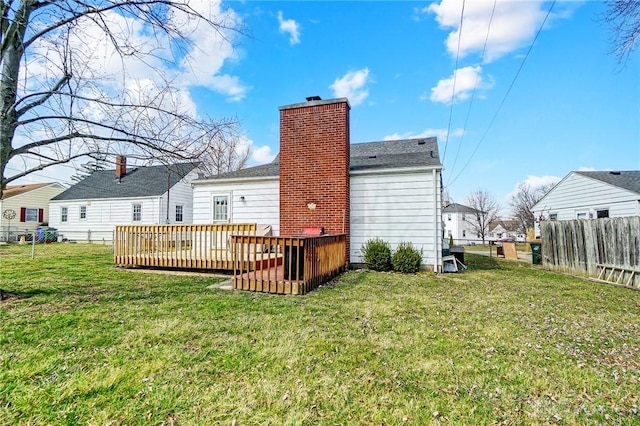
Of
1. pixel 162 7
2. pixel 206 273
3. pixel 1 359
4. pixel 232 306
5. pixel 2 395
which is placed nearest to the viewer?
pixel 2 395

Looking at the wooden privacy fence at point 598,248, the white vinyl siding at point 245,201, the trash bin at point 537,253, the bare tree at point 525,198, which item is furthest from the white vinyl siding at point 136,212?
the bare tree at point 525,198

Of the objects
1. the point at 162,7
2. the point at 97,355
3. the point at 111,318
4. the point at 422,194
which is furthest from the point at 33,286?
the point at 422,194

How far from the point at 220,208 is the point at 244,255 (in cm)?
333

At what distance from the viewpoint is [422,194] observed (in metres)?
8.82

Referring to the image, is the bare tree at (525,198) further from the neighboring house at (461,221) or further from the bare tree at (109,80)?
the bare tree at (109,80)

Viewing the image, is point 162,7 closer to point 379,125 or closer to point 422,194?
point 422,194

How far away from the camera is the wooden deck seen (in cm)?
607

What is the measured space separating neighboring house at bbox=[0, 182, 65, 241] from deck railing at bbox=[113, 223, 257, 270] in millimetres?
20056

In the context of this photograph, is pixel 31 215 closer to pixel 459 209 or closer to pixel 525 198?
pixel 459 209

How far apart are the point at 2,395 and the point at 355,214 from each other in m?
8.00

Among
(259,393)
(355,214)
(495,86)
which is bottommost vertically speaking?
(259,393)

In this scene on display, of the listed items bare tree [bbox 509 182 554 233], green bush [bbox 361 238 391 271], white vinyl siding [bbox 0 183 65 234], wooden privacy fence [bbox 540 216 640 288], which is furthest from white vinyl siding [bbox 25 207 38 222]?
bare tree [bbox 509 182 554 233]

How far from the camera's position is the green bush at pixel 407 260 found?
8.52 metres

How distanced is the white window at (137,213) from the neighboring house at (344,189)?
→ 14436 millimetres
